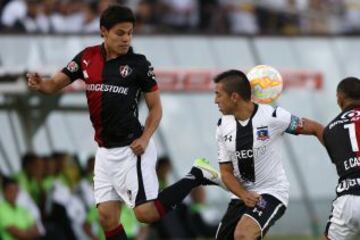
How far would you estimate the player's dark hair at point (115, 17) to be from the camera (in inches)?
529

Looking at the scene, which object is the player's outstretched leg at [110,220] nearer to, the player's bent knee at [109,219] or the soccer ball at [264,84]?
the player's bent knee at [109,219]

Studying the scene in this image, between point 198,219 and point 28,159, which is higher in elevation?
point 28,159

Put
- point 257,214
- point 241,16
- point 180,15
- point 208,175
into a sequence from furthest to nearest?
point 241,16
point 180,15
point 208,175
point 257,214

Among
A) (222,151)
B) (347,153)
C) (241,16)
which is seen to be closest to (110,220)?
(222,151)

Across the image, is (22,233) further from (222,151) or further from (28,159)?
(222,151)

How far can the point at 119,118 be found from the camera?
44.6ft

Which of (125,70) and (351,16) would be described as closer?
(125,70)

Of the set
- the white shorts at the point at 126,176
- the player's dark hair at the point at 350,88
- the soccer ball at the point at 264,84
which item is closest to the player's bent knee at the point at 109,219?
the white shorts at the point at 126,176

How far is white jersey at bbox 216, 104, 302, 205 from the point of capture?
13.5 meters

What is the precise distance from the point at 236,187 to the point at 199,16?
14085mm

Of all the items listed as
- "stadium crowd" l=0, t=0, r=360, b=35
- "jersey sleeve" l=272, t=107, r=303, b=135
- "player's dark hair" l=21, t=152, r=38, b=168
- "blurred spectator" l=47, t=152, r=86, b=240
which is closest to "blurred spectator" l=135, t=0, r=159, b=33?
"stadium crowd" l=0, t=0, r=360, b=35

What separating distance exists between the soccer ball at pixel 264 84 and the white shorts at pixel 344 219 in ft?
4.07

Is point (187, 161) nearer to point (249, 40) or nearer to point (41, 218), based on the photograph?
point (249, 40)

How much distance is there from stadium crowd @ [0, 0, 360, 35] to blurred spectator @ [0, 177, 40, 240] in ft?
15.1
